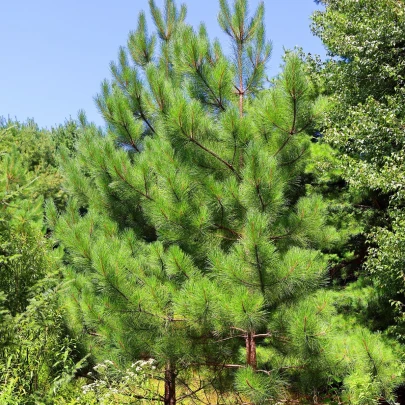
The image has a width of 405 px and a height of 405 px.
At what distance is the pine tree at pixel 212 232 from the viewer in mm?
5988

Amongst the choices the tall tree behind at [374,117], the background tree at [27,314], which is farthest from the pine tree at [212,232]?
the tall tree behind at [374,117]

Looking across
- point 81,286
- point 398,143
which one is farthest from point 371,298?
point 81,286

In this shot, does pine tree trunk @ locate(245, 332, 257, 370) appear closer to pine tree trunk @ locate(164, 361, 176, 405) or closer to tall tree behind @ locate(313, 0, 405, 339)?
pine tree trunk @ locate(164, 361, 176, 405)

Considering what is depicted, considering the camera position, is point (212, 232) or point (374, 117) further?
point (374, 117)

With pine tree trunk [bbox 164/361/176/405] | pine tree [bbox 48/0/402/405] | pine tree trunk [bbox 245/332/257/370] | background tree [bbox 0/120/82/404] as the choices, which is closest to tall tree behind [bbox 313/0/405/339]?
pine tree [bbox 48/0/402/405]

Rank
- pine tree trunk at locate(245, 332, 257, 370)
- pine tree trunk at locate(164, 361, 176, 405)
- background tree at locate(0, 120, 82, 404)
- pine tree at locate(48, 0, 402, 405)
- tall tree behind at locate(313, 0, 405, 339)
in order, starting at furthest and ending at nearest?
tall tree behind at locate(313, 0, 405, 339)
pine tree trunk at locate(164, 361, 176, 405)
pine tree trunk at locate(245, 332, 257, 370)
pine tree at locate(48, 0, 402, 405)
background tree at locate(0, 120, 82, 404)

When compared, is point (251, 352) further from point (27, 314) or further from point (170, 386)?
point (27, 314)

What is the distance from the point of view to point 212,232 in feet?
22.2

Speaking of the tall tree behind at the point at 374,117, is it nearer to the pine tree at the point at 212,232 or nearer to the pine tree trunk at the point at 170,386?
the pine tree at the point at 212,232

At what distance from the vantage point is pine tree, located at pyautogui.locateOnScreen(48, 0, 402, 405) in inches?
236

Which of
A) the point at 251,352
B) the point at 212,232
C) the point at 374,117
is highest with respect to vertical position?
the point at 374,117

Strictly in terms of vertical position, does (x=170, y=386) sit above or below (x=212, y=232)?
below

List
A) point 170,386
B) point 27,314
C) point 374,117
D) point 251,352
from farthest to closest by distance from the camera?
point 374,117, point 170,386, point 251,352, point 27,314

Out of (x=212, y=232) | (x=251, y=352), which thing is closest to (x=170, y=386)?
(x=251, y=352)
